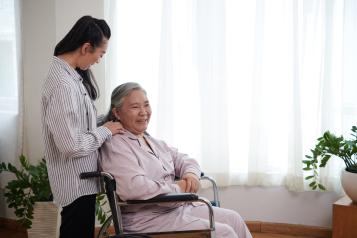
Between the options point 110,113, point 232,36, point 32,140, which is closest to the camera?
point 110,113

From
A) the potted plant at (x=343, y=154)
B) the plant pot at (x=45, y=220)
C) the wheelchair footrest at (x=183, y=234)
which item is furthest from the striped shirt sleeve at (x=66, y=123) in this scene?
the potted plant at (x=343, y=154)

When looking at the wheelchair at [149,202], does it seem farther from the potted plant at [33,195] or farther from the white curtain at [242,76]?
the white curtain at [242,76]

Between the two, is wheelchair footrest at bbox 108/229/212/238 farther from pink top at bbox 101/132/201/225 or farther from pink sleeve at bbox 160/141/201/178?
pink sleeve at bbox 160/141/201/178

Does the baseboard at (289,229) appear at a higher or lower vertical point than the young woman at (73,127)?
lower

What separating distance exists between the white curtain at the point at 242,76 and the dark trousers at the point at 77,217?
1305 mm

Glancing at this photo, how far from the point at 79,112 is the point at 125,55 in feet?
4.55

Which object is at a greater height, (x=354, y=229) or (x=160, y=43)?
(x=160, y=43)

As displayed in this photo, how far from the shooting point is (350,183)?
2605 mm

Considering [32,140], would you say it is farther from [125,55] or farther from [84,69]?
[84,69]

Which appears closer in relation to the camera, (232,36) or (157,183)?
(157,183)

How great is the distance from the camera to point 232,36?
3.01 meters

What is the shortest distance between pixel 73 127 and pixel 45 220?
139cm

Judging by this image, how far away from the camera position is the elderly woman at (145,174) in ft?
6.05

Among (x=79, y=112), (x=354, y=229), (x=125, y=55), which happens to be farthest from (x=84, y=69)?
(x=354, y=229)
